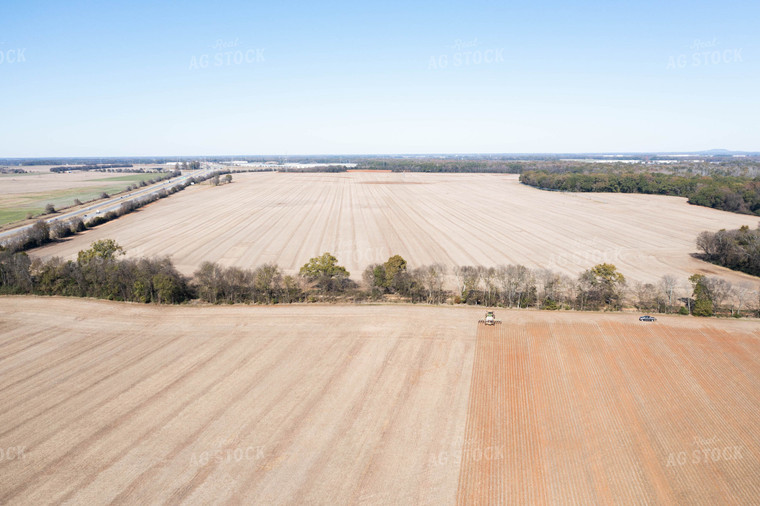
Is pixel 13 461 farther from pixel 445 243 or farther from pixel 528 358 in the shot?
pixel 445 243

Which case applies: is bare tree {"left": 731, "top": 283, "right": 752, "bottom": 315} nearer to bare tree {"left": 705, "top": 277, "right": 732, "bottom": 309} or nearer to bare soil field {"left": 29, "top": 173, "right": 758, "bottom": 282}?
bare tree {"left": 705, "top": 277, "right": 732, "bottom": 309}

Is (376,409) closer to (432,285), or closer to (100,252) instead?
(432,285)

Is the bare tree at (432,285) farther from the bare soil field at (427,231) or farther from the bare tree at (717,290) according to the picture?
the bare tree at (717,290)

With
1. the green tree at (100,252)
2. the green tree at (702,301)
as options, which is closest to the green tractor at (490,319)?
the green tree at (702,301)

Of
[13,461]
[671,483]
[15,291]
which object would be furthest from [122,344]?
[671,483]

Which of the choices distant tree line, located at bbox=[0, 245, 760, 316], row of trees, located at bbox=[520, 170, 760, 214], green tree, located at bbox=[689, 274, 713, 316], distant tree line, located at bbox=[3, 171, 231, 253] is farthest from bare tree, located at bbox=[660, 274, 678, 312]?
distant tree line, located at bbox=[3, 171, 231, 253]

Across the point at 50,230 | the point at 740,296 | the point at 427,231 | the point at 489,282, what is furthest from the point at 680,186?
the point at 50,230
